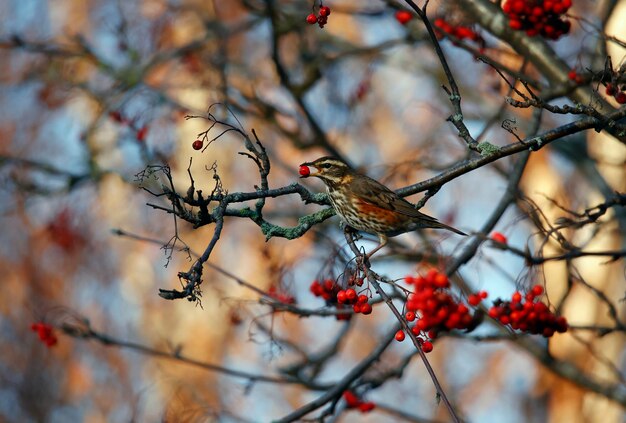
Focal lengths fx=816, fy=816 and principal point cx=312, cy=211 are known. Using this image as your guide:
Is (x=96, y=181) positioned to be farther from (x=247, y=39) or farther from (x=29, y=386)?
(x=247, y=39)

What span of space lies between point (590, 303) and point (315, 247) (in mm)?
5588

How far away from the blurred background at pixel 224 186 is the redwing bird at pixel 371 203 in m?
1.32

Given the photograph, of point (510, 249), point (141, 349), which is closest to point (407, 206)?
point (510, 249)

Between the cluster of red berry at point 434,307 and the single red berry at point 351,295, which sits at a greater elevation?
the single red berry at point 351,295

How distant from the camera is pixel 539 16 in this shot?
4.79 m

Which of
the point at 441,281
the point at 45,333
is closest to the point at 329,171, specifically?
the point at 441,281

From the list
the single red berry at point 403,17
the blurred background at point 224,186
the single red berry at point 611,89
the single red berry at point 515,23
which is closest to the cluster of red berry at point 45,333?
the blurred background at point 224,186

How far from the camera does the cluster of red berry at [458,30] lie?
5.92 m

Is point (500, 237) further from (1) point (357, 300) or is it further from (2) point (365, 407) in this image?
(2) point (365, 407)

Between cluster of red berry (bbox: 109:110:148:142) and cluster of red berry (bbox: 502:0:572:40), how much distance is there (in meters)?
3.60

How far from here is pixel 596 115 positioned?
3.32m

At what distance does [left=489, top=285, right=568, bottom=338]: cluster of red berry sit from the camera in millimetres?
3881

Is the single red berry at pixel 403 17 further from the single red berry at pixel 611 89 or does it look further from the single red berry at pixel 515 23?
the single red berry at pixel 611 89

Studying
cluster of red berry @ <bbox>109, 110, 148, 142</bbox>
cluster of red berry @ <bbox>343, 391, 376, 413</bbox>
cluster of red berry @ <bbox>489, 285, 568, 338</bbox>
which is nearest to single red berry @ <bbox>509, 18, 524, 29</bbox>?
cluster of red berry @ <bbox>489, 285, 568, 338</bbox>
